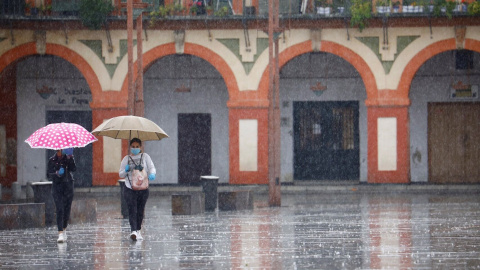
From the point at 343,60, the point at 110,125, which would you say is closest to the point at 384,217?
the point at 110,125

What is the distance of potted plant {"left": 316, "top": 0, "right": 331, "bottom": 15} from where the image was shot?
29188 millimetres

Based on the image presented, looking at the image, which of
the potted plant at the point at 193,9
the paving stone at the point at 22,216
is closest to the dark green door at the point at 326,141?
the potted plant at the point at 193,9

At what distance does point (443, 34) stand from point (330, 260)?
19404mm

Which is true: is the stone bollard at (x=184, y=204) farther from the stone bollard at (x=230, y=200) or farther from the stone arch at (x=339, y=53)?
the stone arch at (x=339, y=53)

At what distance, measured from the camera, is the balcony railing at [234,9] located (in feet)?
94.5

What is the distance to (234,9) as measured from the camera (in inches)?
1171

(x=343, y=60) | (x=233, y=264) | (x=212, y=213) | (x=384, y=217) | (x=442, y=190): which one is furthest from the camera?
(x=343, y=60)

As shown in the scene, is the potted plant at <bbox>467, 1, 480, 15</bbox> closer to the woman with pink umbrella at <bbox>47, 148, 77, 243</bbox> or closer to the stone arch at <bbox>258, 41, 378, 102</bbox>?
the stone arch at <bbox>258, 41, 378, 102</bbox>

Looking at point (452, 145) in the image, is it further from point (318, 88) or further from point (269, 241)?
point (269, 241)

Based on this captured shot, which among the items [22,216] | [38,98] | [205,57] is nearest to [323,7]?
[205,57]

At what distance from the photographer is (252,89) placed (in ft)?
97.3

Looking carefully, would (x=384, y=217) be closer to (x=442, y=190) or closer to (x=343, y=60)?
(x=442, y=190)

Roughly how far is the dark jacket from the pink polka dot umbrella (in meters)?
0.31

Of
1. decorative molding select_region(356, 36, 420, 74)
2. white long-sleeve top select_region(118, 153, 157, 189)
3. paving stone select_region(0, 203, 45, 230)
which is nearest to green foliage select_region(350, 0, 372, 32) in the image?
decorative molding select_region(356, 36, 420, 74)
